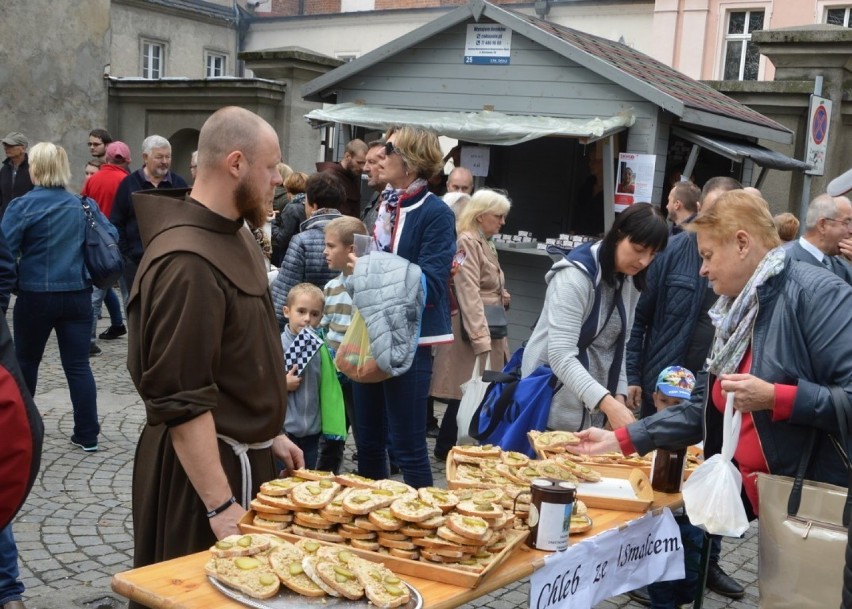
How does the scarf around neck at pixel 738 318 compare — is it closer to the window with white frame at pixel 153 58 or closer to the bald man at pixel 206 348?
Result: the bald man at pixel 206 348

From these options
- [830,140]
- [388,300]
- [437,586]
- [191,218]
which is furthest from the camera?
[830,140]

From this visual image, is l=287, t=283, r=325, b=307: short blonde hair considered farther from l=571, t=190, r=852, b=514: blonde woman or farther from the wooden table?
the wooden table

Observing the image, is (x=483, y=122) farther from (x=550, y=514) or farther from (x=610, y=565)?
(x=550, y=514)

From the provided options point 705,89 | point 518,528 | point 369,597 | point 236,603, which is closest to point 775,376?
point 518,528

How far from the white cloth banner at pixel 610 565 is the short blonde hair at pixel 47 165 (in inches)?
178

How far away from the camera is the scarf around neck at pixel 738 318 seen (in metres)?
3.25

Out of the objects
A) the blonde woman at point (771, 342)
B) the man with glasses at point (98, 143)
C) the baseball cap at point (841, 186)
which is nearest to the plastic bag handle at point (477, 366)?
the blonde woman at point (771, 342)

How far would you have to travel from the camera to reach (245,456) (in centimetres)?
292

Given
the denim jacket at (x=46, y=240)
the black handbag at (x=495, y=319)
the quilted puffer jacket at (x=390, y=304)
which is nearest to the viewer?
the quilted puffer jacket at (x=390, y=304)

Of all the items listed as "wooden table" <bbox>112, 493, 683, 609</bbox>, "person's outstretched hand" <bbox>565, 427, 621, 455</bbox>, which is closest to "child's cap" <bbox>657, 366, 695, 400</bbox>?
"person's outstretched hand" <bbox>565, 427, 621, 455</bbox>

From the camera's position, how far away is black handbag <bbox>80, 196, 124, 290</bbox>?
657 centimetres

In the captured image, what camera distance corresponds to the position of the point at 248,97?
45.2 feet

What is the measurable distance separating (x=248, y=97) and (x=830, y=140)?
780cm

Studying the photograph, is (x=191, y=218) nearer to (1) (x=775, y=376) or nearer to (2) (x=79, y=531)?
(1) (x=775, y=376)
